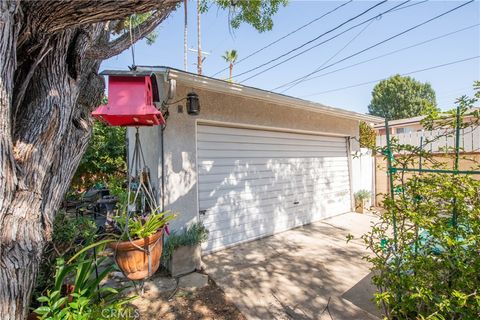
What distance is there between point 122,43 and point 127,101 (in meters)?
1.41

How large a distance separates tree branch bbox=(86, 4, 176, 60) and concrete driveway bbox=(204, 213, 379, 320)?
3197mm

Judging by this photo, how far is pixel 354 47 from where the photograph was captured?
8422mm

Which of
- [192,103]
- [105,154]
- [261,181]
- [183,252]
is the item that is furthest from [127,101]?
[105,154]

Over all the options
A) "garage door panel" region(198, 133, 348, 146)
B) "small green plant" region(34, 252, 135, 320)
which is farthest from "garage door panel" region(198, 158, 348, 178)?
"small green plant" region(34, 252, 135, 320)

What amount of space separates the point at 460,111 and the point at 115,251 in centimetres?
307

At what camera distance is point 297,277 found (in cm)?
340

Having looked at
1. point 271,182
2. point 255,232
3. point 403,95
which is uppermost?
point 403,95

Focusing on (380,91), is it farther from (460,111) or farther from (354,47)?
(460,111)

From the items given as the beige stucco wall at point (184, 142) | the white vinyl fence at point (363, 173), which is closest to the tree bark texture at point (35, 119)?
the beige stucco wall at point (184, 142)

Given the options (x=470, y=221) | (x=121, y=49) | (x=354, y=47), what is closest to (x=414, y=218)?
(x=470, y=221)

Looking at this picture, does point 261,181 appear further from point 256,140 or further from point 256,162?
point 256,140

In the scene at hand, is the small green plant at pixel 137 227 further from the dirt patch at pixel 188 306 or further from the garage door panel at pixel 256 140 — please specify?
the garage door panel at pixel 256 140

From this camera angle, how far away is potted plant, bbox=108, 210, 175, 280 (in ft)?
6.88

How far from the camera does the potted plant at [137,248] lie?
6.88 ft
